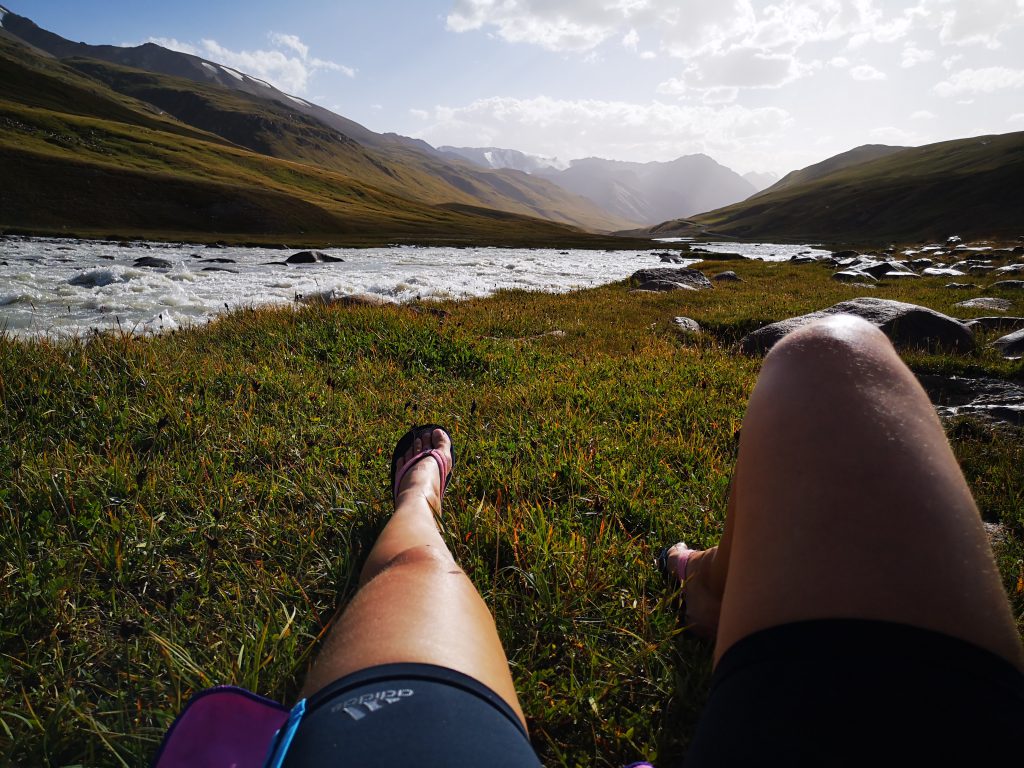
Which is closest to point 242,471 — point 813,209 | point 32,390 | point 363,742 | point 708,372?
point 32,390

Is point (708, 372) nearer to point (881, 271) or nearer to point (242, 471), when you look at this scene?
point (242, 471)

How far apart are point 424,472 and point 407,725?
194 cm

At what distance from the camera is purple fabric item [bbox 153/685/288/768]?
123 centimetres

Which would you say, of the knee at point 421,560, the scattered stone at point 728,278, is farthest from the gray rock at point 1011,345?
the scattered stone at point 728,278

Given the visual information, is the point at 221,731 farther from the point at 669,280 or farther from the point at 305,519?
the point at 669,280

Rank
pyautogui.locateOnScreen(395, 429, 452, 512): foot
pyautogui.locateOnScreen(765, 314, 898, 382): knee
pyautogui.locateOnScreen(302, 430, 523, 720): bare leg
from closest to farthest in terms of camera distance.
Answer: pyautogui.locateOnScreen(302, 430, 523, 720): bare leg < pyautogui.locateOnScreen(765, 314, 898, 382): knee < pyautogui.locateOnScreen(395, 429, 452, 512): foot

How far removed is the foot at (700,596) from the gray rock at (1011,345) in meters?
7.25

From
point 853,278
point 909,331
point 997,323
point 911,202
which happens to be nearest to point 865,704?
point 909,331

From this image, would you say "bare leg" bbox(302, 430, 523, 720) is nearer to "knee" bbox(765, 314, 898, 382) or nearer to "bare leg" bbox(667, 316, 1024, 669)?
"bare leg" bbox(667, 316, 1024, 669)

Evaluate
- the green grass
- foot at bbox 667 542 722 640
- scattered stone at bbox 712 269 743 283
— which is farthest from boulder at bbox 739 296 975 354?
scattered stone at bbox 712 269 743 283

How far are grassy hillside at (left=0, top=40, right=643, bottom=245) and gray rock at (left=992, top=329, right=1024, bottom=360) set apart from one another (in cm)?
4725

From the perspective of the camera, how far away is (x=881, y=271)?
2180cm

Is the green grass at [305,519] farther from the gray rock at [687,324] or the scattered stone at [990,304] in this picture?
the scattered stone at [990,304]

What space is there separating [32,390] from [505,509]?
375 cm
